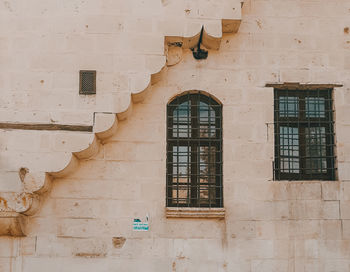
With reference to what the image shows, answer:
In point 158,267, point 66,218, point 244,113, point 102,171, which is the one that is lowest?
point 158,267

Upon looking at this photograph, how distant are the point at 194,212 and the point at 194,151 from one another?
875 millimetres

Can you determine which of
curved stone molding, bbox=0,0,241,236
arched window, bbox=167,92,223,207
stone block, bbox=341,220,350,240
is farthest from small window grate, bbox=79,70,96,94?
stone block, bbox=341,220,350,240

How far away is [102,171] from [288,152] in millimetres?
2630

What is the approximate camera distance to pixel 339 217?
746 centimetres

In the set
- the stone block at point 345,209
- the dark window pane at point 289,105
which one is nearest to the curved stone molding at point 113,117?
the dark window pane at point 289,105

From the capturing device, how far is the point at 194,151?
25.3ft

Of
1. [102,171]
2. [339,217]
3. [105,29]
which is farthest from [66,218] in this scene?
[339,217]

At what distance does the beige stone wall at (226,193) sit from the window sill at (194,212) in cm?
10

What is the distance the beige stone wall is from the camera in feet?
23.9

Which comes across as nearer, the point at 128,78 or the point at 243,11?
the point at 128,78

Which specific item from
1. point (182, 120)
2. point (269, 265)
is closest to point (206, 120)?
point (182, 120)

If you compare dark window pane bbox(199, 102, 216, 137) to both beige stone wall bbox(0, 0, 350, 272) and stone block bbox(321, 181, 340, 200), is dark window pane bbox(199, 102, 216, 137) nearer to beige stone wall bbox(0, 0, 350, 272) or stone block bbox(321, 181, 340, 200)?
beige stone wall bbox(0, 0, 350, 272)

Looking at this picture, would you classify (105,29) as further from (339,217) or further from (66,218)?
(339,217)

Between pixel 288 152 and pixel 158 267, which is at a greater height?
pixel 288 152
